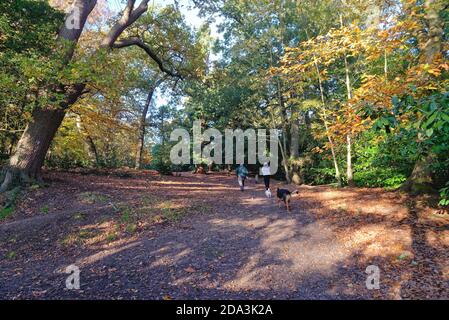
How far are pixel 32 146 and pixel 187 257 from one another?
7.63 meters

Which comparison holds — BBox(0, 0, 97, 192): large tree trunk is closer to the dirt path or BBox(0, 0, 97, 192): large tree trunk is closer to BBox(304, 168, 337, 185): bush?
the dirt path

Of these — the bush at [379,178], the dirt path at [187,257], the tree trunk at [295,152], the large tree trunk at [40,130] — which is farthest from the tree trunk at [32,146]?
the tree trunk at [295,152]

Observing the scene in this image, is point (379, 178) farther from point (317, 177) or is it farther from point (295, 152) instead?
point (295, 152)

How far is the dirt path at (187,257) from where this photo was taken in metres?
4.23

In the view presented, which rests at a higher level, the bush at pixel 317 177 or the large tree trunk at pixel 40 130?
the large tree trunk at pixel 40 130

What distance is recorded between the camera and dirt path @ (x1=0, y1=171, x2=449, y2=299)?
423 centimetres

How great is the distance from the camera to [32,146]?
31.0 ft

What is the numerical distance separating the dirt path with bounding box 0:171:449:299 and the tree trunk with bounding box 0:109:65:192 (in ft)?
6.67

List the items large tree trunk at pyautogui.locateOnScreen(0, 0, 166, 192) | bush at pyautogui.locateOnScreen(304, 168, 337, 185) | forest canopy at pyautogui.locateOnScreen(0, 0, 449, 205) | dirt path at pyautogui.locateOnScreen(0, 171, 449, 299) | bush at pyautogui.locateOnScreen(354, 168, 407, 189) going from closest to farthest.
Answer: dirt path at pyautogui.locateOnScreen(0, 171, 449, 299)
forest canopy at pyautogui.locateOnScreen(0, 0, 449, 205)
large tree trunk at pyautogui.locateOnScreen(0, 0, 166, 192)
bush at pyautogui.locateOnScreen(354, 168, 407, 189)
bush at pyautogui.locateOnScreen(304, 168, 337, 185)

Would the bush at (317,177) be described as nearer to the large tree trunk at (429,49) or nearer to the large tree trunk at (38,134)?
the large tree trunk at (429,49)

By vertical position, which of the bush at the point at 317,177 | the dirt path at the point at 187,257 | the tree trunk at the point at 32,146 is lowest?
the dirt path at the point at 187,257

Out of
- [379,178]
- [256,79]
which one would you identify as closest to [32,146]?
[256,79]

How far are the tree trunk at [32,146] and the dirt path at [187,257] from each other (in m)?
2.03

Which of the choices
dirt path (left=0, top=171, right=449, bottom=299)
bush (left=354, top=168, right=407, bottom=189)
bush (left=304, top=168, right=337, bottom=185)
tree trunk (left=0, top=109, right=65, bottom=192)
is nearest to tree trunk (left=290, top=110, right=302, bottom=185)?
bush (left=304, top=168, right=337, bottom=185)
